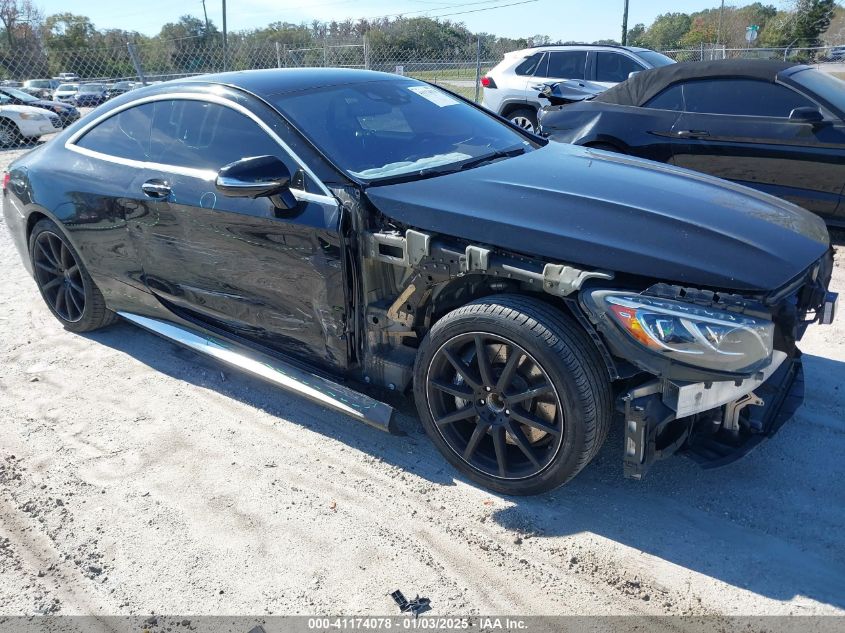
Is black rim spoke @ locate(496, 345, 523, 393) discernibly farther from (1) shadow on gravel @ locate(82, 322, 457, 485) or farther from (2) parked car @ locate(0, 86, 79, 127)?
(2) parked car @ locate(0, 86, 79, 127)

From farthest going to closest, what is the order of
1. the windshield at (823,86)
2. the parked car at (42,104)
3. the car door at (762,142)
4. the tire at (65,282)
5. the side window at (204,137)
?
the parked car at (42,104) < the windshield at (823,86) < the car door at (762,142) < the tire at (65,282) < the side window at (204,137)

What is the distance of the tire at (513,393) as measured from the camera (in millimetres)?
2488

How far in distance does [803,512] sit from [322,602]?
73.9 inches

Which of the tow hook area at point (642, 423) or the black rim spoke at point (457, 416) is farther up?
the tow hook area at point (642, 423)

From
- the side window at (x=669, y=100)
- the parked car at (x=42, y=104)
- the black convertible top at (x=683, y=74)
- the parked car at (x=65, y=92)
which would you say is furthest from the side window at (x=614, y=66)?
the parked car at (x=65, y=92)

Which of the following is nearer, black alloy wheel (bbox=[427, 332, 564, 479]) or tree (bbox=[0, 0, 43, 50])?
black alloy wheel (bbox=[427, 332, 564, 479])

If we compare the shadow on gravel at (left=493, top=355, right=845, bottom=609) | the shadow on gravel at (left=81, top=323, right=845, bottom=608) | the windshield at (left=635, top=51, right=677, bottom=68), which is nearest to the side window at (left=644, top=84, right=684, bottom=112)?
the shadow on gravel at (left=81, top=323, right=845, bottom=608)

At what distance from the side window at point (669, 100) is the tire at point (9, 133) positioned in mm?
13034

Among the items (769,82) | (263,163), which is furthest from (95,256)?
(769,82)

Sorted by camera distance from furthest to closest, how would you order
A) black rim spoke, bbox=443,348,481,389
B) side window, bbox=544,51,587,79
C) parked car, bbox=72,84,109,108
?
parked car, bbox=72,84,109,108 < side window, bbox=544,51,587,79 < black rim spoke, bbox=443,348,481,389

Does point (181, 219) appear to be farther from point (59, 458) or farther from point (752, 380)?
point (752, 380)

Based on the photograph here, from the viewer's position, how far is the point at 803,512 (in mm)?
2701

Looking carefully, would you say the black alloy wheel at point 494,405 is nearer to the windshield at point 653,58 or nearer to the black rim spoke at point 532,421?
the black rim spoke at point 532,421

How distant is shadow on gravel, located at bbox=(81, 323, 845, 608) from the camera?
2.45 metres
